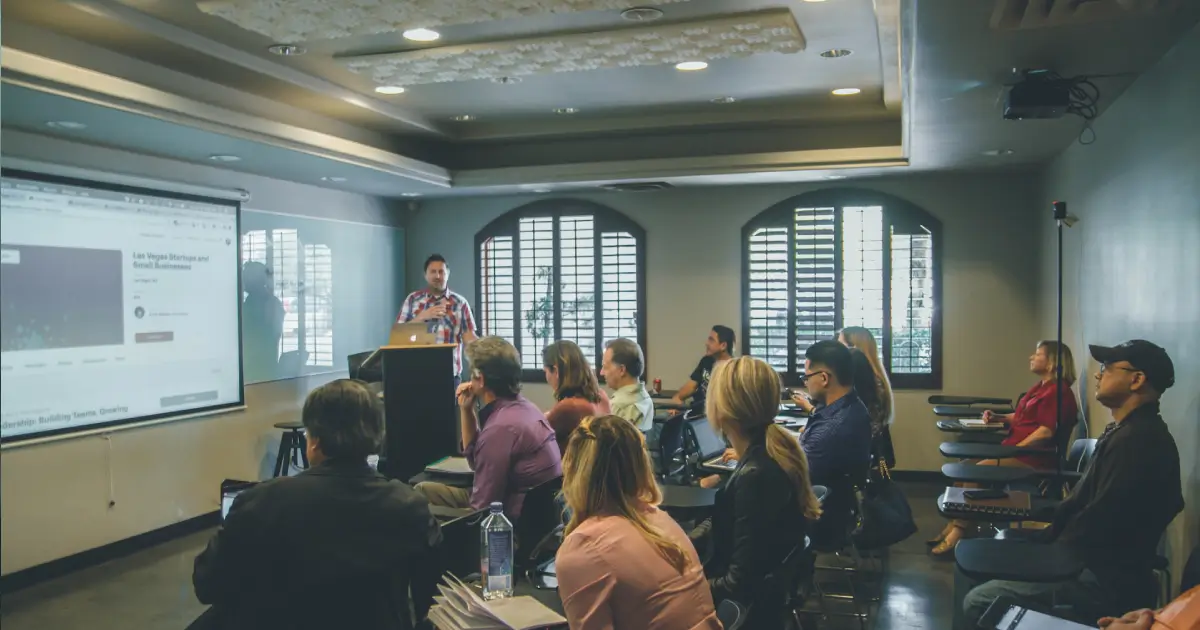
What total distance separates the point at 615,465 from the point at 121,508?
4.49 meters

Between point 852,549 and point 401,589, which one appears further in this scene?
point 852,549

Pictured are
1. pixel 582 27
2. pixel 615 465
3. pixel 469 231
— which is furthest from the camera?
pixel 469 231

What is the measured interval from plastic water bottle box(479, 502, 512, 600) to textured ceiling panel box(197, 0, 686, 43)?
81.3 inches

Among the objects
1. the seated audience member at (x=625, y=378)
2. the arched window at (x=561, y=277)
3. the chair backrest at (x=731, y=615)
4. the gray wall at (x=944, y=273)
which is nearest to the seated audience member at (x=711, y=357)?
the gray wall at (x=944, y=273)

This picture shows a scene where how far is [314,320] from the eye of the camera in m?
7.30

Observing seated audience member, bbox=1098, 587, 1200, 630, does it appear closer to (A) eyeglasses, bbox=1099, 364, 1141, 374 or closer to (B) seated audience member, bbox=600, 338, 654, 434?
(A) eyeglasses, bbox=1099, 364, 1141, 374

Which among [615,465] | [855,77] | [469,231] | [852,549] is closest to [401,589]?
[615,465]

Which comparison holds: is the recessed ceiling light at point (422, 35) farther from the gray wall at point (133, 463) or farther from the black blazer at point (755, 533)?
the black blazer at point (755, 533)

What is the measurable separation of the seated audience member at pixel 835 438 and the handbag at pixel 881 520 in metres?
0.25

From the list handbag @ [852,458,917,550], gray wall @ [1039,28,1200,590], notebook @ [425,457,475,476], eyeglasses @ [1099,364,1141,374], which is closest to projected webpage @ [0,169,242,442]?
notebook @ [425,457,475,476]

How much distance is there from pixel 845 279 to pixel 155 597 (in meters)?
5.63

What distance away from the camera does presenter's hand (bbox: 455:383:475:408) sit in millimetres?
3971

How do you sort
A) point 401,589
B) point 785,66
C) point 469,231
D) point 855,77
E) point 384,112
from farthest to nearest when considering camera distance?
1. point 469,231
2. point 384,112
3. point 855,77
4. point 785,66
5. point 401,589

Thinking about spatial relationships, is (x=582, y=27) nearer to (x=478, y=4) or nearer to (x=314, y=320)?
(x=478, y=4)
